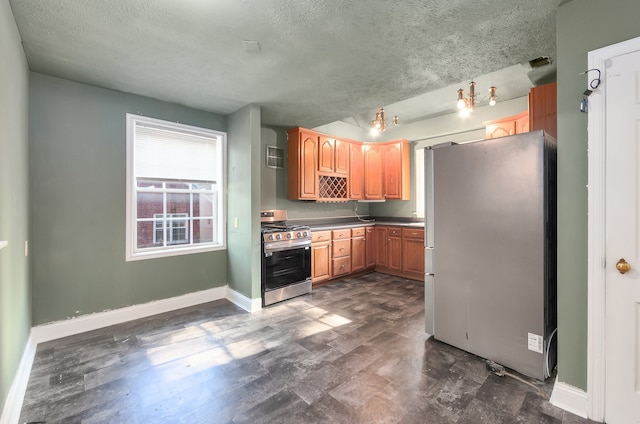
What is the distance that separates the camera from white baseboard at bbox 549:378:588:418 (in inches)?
66.1


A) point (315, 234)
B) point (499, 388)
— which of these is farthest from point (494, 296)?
point (315, 234)

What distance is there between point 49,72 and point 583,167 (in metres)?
4.29

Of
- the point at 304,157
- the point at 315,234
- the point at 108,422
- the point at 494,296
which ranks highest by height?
the point at 304,157

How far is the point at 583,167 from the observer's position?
1680mm

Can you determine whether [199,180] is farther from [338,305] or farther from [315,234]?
[338,305]

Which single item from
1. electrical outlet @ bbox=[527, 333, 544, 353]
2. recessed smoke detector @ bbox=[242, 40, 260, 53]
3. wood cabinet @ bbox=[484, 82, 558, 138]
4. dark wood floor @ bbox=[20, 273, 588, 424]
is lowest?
dark wood floor @ bbox=[20, 273, 588, 424]

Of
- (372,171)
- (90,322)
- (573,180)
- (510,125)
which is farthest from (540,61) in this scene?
(90,322)

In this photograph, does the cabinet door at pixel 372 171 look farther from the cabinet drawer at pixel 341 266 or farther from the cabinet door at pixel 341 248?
the cabinet drawer at pixel 341 266

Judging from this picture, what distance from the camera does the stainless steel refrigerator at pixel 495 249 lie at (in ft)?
6.61

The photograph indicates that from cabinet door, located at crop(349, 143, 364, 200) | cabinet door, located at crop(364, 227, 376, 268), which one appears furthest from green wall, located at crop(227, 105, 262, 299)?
cabinet door, located at crop(364, 227, 376, 268)

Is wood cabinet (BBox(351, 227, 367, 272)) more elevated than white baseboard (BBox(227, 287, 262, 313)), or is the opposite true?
wood cabinet (BBox(351, 227, 367, 272))

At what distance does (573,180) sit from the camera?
1.72m

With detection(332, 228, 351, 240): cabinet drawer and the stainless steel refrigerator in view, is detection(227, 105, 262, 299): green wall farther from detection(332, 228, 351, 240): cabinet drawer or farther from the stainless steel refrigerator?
the stainless steel refrigerator

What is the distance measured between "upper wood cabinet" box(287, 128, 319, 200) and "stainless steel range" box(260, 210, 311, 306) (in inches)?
27.1
